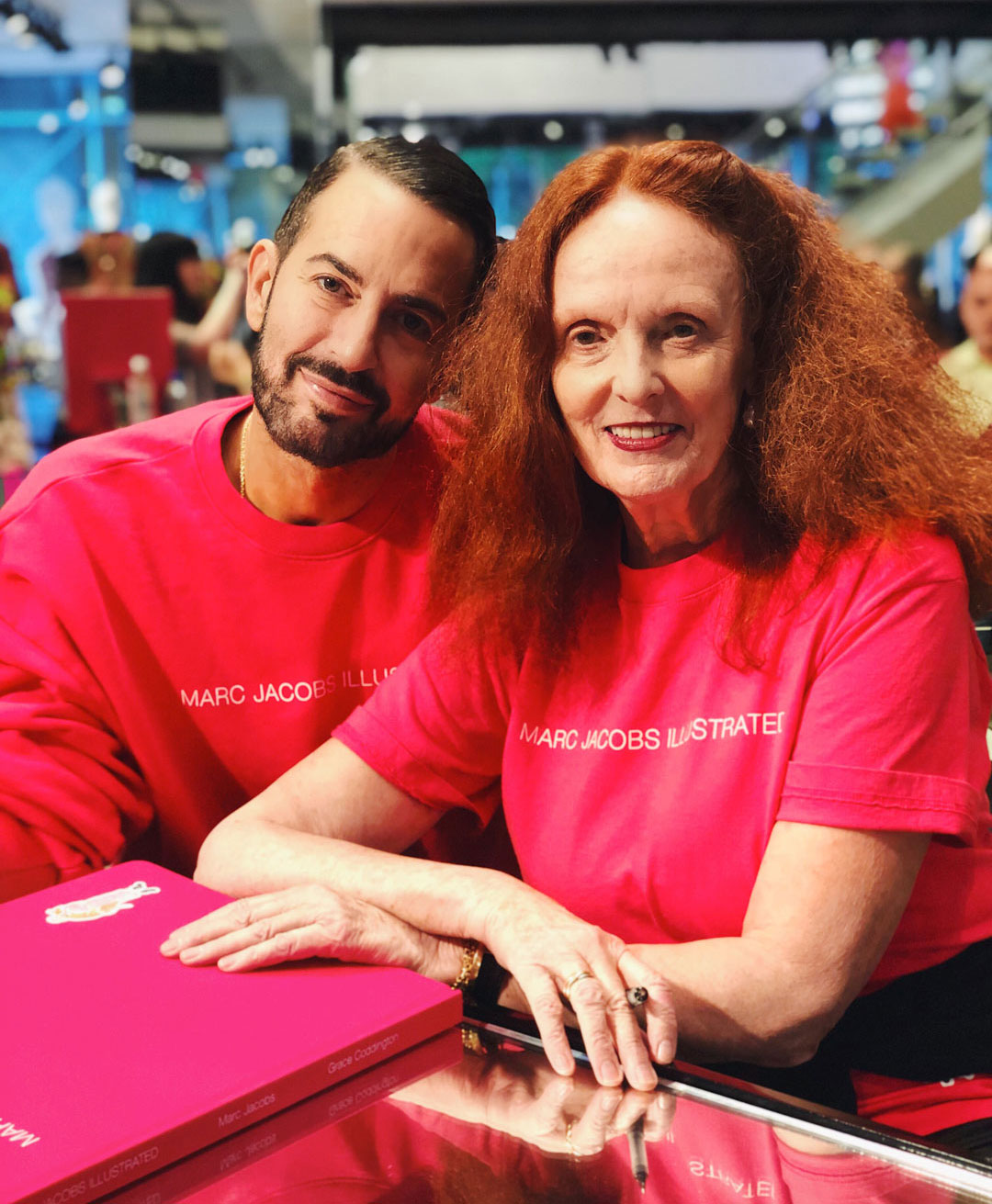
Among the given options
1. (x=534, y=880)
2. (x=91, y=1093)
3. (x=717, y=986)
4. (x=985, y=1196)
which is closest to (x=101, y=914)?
(x=91, y=1093)

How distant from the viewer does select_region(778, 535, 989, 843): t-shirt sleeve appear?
4.12 ft

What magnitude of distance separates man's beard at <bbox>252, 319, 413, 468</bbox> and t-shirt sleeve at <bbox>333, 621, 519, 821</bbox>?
333mm

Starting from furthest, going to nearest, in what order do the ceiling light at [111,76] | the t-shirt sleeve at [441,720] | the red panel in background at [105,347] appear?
the ceiling light at [111,76]
the red panel in background at [105,347]
the t-shirt sleeve at [441,720]

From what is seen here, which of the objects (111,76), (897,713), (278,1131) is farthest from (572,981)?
(111,76)

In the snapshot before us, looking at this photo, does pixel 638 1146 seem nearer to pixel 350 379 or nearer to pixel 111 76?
pixel 350 379

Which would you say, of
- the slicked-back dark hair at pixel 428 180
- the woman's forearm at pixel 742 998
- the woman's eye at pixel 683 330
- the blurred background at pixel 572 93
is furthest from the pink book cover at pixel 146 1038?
the blurred background at pixel 572 93

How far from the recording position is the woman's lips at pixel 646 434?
1.45 meters

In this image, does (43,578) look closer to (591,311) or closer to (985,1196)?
(591,311)

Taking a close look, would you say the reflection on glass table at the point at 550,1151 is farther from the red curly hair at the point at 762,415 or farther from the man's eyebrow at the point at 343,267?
the man's eyebrow at the point at 343,267

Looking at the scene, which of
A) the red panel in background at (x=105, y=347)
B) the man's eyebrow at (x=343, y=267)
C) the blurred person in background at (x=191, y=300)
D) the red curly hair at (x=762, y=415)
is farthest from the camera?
the blurred person in background at (x=191, y=300)

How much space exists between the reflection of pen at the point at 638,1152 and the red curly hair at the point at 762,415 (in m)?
0.60

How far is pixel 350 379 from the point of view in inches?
69.8

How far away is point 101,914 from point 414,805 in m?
0.45

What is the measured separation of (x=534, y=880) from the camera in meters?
1.54
